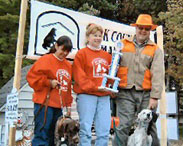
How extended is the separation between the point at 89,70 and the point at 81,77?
0.60 ft

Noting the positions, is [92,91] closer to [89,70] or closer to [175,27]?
[89,70]

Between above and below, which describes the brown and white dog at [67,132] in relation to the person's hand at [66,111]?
below

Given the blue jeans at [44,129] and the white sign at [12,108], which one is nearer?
the blue jeans at [44,129]

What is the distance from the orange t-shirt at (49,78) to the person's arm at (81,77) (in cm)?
14

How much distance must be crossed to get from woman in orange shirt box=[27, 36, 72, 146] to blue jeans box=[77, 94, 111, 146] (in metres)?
0.20

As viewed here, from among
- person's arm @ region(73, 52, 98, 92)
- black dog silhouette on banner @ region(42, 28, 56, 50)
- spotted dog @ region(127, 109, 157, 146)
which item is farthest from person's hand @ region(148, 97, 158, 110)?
black dog silhouette on banner @ region(42, 28, 56, 50)

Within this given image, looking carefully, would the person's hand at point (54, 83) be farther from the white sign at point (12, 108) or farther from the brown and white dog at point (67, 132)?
the white sign at point (12, 108)

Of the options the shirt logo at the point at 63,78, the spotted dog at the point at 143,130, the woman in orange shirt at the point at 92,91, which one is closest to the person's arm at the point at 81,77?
the woman in orange shirt at the point at 92,91

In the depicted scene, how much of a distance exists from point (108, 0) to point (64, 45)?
14.6 m

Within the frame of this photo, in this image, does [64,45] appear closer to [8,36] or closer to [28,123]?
[28,123]

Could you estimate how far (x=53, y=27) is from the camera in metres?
4.93

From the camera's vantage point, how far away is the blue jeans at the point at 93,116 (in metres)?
4.15

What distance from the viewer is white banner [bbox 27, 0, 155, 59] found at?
4773 millimetres

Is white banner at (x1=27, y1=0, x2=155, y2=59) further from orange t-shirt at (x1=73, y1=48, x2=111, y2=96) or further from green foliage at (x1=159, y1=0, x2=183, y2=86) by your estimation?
green foliage at (x1=159, y1=0, x2=183, y2=86)
